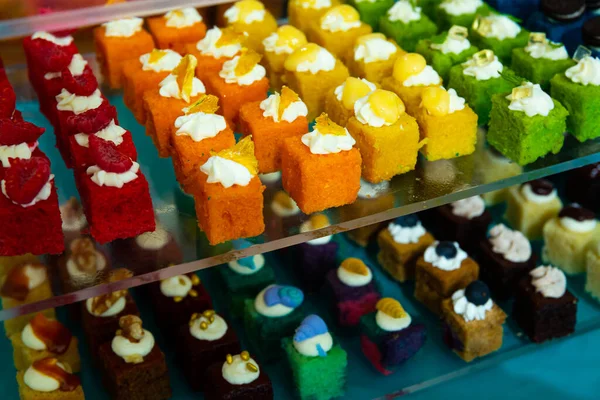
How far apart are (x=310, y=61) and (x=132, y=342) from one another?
3.30ft

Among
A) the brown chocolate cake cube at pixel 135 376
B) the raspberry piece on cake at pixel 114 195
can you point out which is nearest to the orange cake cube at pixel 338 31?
the raspberry piece on cake at pixel 114 195

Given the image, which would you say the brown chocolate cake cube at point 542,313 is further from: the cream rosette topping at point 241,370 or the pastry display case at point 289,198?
the cream rosette topping at point 241,370

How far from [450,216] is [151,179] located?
1.19 meters

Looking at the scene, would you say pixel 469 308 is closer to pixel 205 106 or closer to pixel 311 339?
pixel 311 339

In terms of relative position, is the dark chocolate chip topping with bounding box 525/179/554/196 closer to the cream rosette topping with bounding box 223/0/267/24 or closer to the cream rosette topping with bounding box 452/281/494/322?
the cream rosette topping with bounding box 452/281/494/322

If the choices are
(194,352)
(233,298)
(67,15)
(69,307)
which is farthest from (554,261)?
(67,15)

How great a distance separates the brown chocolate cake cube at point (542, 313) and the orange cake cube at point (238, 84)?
1.09 metres

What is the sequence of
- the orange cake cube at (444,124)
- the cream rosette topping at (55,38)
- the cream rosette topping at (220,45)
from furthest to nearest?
the cream rosette topping at (55,38)
the cream rosette topping at (220,45)
the orange cake cube at (444,124)

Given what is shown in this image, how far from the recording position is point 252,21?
2.87m

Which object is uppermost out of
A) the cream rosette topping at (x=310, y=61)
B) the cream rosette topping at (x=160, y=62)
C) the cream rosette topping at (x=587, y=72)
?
the cream rosette topping at (x=160, y=62)

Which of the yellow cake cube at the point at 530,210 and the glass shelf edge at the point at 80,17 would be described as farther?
the yellow cake cube at the point at 530,210

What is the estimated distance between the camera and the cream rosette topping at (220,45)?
2564 mm

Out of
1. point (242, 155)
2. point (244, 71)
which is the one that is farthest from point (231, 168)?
point (244, 71)

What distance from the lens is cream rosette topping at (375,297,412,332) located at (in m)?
2.51
